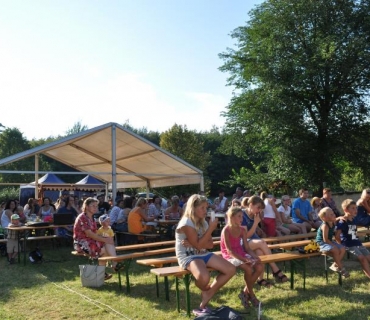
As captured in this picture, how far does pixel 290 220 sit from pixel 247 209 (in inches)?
135

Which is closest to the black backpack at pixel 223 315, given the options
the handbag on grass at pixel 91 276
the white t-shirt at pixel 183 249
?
the white t-shirt at pixel 183 249

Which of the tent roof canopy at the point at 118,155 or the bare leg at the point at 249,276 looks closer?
the bare leg at the point at 249,276

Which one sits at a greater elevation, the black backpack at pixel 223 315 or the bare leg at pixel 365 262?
the bare leg at pixel 365 262

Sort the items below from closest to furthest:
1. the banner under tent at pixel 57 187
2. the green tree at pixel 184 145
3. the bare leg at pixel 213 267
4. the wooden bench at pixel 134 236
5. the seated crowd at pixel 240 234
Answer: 1. the bare leg at pixel 213 267
2. the seated crowd at pixel 240 234
3. the wooden bench at pixel 134 236
4. the banner under tent at pixel 57 187
5. the green tree at pixel 184 145

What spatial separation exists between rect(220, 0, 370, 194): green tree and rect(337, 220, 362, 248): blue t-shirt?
13749mm

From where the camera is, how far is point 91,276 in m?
6.32

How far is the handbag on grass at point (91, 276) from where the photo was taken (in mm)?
6332

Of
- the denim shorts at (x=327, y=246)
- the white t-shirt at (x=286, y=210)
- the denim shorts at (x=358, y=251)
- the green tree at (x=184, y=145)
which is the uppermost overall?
the green tree at (x=184, y=145)

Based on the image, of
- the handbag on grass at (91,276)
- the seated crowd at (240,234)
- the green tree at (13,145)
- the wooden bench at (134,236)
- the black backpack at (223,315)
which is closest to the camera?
the black backpack at (223,315)

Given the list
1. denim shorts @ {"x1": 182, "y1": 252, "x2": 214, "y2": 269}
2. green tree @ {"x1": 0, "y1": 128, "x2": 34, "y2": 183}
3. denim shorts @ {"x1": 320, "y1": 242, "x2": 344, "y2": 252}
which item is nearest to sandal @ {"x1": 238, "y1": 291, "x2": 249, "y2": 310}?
denim shorts @ {"x1": 182, "y1": 252, "x2": 214, "y2": 269}

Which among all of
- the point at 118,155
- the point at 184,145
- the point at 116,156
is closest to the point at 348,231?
the point at 118,155

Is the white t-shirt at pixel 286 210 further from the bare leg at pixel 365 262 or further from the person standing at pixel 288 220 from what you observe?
the bare leg at pixel 365 262

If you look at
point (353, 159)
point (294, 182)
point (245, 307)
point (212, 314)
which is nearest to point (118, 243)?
point (245, 307)

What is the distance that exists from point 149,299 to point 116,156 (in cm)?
1023
